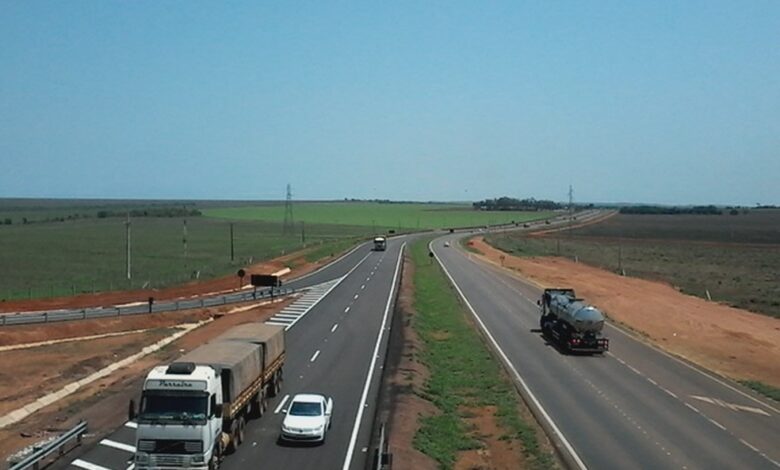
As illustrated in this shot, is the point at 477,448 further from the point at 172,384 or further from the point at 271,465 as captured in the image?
the point at 172,384

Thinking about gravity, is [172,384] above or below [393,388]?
above

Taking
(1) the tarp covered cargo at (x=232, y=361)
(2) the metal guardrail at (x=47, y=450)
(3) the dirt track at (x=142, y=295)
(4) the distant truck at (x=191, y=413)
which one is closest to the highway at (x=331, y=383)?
(2) the metal guardrail at (x=47, y=450)

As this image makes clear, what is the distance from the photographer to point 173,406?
23.9m

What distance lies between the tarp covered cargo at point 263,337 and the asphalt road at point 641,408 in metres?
12.0

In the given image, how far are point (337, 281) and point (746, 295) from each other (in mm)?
46811

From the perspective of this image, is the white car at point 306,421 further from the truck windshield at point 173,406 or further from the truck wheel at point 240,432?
the truck windshield at point 173,406

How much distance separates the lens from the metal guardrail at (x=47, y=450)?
25.1 m

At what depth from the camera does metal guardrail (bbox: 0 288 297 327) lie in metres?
61.0

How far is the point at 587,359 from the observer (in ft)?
161

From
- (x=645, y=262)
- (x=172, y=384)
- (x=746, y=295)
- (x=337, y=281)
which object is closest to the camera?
(x=172, y=384)

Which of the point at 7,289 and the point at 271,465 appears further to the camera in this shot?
the point at 7,289

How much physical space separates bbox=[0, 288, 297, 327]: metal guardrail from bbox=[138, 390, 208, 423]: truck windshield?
40614mm

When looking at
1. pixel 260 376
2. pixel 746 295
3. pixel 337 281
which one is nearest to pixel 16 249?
pixel 337 281

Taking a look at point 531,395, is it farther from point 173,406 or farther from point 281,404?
point 173,406
